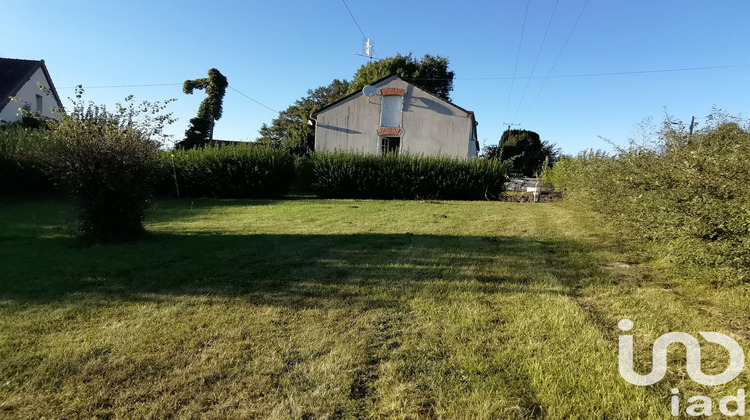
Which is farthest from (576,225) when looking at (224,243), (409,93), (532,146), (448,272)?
(532,146)

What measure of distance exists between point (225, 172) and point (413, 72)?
2605 cm

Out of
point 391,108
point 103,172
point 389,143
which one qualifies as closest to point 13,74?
→ point 391,108

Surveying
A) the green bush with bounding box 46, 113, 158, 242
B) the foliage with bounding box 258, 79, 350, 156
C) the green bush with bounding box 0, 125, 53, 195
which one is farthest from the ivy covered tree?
the green bush with bounding box 46, 113, 158, 242

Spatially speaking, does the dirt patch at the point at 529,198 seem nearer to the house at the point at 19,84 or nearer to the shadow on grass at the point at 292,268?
the shadow on grass at the point at 292,268

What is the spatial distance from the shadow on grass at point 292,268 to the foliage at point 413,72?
3023 cm

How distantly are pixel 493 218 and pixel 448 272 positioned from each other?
204 inches

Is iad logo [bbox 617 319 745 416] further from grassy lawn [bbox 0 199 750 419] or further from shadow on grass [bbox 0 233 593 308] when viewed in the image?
shadow on grass [bbox 0 233 593 308]

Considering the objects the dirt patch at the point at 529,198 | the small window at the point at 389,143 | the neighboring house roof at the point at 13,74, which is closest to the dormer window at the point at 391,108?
the small window at the point at 389,143

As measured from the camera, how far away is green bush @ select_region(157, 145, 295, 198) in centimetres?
1518

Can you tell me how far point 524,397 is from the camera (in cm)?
191

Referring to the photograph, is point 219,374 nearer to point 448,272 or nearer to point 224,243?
point 448,272

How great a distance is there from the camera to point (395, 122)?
21938 millimetres

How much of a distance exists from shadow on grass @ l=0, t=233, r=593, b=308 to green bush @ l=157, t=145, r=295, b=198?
925 cm

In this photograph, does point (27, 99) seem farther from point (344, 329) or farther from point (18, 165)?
point (344, 329)
